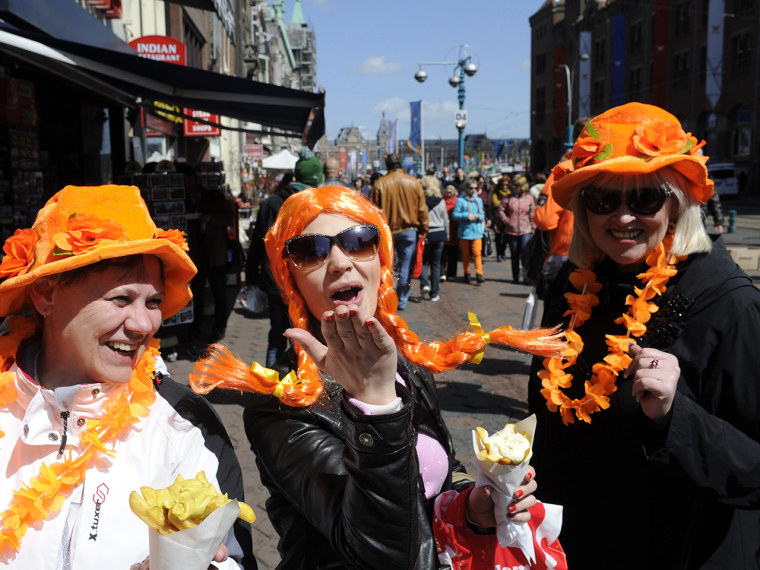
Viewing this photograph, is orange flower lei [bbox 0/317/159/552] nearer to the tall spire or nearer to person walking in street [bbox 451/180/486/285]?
person walking in street [bbox 451/180/486/285]

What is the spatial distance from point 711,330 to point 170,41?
1090 cm

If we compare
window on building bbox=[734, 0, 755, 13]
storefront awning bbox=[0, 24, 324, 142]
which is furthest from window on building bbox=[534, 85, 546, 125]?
storefront awning bbox=[0, 24, 324, 142]

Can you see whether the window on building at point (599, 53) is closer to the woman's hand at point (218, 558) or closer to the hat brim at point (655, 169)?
the hat brim at point (655, 169)

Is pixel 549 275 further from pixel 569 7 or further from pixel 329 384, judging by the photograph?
pixel 569 7

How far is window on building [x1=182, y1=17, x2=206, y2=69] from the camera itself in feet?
61.2

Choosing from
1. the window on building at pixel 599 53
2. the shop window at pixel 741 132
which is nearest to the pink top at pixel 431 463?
the shop window at pixel 741 132

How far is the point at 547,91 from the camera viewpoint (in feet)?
214

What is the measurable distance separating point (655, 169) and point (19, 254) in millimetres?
1861

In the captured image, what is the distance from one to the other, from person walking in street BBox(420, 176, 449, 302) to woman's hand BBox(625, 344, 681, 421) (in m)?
8.64

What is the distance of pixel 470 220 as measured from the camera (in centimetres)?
1178

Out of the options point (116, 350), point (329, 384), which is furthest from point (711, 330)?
point (116, 350)

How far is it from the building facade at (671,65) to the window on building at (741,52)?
6 cm

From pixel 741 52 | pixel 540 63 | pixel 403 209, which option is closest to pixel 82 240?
pixel 403 209

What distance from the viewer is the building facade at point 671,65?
38.4 metres
